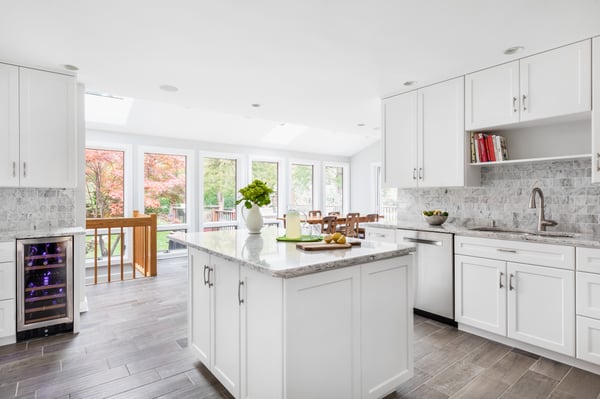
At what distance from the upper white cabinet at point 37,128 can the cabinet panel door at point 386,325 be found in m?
3.07

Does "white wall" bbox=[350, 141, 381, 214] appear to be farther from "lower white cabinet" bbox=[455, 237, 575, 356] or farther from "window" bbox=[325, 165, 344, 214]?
"lower white cabinet" bbox=[455, 237, 575, 356]

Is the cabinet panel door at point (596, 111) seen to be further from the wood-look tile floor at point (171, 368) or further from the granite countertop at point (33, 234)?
the granite countertop at point (33, 234)

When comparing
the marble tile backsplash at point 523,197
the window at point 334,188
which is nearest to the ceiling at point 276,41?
the marble tile backsplash at point 523,197

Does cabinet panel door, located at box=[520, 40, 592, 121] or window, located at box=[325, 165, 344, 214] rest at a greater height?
cabinet panel door, located at box=[520, 40, 592, 121]

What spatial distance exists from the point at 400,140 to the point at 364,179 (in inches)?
212

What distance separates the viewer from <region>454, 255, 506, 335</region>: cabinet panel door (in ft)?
8.88

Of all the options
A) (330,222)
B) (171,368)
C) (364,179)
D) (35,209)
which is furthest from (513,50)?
(364,179)

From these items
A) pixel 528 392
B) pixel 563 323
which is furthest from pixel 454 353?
pixel 563 323

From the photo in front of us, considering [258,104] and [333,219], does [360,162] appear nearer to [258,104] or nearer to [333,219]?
[333,219]

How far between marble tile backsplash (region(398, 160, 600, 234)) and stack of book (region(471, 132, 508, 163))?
0.23m

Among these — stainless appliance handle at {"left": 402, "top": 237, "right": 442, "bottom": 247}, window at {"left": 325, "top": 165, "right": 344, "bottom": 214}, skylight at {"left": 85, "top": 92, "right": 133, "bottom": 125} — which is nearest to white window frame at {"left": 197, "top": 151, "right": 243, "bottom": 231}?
skylight at {"left": 85, "top": 92, "right": 133, "bottom": 125}

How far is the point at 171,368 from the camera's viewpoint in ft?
7.75

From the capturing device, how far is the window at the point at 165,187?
6202 millimetres

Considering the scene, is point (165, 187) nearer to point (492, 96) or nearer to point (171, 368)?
point (171, 368)
